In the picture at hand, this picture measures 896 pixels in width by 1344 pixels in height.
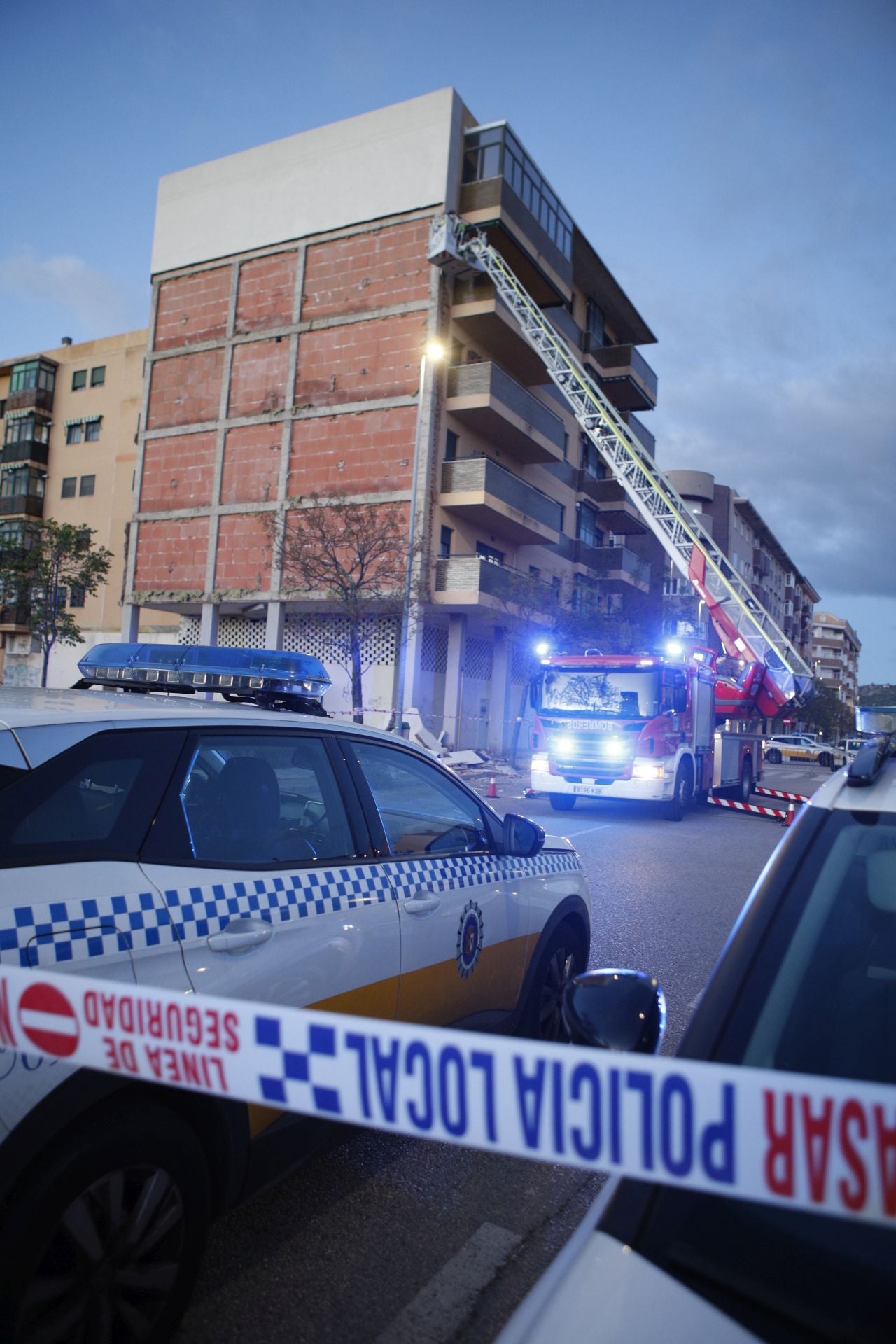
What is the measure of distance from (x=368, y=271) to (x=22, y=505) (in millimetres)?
20606

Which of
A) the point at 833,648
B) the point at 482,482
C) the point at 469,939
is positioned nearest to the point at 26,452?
the point at 482,482

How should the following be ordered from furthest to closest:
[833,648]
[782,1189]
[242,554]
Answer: [833,648] → [242,554] → [782,1189]

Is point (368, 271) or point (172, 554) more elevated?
point (368, 271)

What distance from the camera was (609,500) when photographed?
38938mm

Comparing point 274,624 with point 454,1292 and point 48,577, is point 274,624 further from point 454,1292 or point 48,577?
point 454,1292

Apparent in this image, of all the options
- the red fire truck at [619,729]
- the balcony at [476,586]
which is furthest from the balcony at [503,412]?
the red fire truck at [619,729]

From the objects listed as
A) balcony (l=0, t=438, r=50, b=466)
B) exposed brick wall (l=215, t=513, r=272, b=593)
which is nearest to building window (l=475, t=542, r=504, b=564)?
exposed brick wall (l=215, t=513, r=272, b=593)

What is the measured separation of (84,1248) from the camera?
1882 millimetres

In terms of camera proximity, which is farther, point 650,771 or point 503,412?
point 503,412

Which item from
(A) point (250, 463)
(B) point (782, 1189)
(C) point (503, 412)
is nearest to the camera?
(B) point (782, 1189)

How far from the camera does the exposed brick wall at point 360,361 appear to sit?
27.6 meters

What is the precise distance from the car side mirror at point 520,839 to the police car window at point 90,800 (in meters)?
1.61

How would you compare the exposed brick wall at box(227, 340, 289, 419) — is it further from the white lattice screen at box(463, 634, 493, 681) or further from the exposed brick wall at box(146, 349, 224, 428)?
the white lattice screen at box(463, 634, 493, 681)

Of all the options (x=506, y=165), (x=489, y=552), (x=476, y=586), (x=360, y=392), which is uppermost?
(x=506, y=165)
